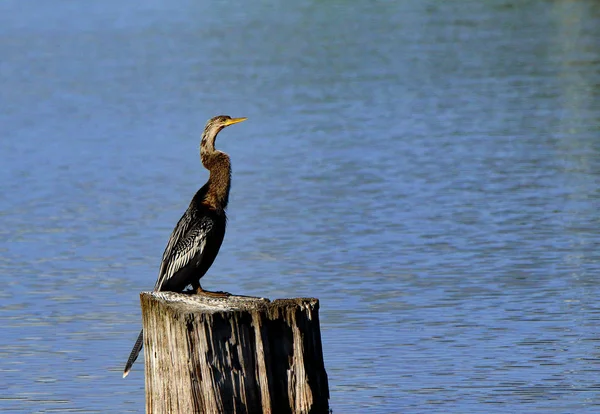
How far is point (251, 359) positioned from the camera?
17.4 ft

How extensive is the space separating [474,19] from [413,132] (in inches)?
653

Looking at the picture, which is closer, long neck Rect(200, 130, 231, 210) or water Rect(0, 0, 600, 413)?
long neck Rect(200, 130, 231, 210)

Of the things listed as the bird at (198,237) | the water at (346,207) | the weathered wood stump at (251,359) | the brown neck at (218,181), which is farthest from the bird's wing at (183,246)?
the weathered wood stump at (251,359)

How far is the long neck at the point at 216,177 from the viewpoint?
299 inches

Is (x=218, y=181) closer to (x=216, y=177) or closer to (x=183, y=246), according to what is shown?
(x=216, y=177)

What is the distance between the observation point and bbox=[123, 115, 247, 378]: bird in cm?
723

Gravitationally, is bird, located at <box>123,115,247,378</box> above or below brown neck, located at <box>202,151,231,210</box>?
below

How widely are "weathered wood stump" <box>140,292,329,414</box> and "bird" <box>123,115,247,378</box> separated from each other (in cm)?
175

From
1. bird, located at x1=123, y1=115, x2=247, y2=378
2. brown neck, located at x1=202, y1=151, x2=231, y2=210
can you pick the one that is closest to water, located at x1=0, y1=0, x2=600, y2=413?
bird, located at x1=123, y1=115, x2=247, y2=378

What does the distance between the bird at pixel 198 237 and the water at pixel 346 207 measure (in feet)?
4.50

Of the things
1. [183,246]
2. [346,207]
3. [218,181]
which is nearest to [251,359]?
[183,246]

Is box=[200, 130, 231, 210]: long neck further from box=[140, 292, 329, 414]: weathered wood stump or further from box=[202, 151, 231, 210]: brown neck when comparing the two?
box=[140, 292, 329, 414]: weathered wood stump

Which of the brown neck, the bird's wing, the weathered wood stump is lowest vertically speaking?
the weathered wood stump

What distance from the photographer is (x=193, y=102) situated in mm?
22078
